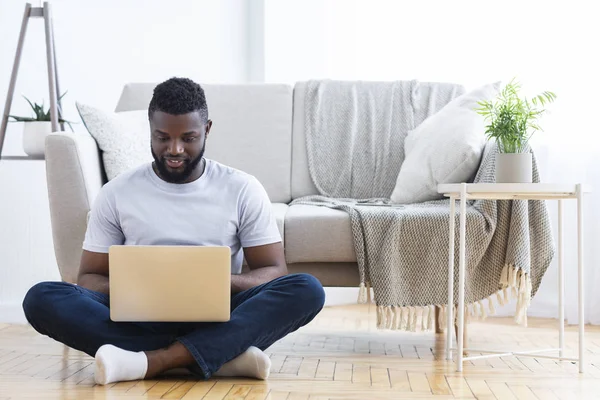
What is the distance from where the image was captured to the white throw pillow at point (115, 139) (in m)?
2.58

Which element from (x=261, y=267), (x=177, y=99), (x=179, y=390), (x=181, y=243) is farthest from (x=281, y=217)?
(x=179, y=390)

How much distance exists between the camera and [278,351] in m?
2.46

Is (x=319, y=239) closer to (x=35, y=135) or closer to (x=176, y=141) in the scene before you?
(x=176, y=141)

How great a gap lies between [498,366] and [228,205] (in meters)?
0.83

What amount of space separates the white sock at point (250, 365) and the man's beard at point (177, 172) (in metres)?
0.47

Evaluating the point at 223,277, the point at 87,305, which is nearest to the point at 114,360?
the point at 87,305

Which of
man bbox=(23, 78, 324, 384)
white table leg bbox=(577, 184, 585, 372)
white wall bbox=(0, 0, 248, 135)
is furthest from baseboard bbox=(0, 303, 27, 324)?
white table leg bbox=(577, 184, 585, 372)

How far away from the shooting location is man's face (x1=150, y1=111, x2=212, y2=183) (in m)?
2.07

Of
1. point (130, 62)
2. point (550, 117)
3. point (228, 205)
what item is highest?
point (130, 62)

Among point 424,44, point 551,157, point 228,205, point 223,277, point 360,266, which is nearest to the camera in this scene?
point 223,277

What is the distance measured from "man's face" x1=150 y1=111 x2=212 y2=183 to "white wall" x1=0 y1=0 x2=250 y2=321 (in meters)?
1.51

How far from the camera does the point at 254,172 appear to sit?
300cm

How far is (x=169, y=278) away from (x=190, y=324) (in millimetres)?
192

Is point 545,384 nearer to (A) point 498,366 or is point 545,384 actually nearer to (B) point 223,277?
(A) point 498,366
